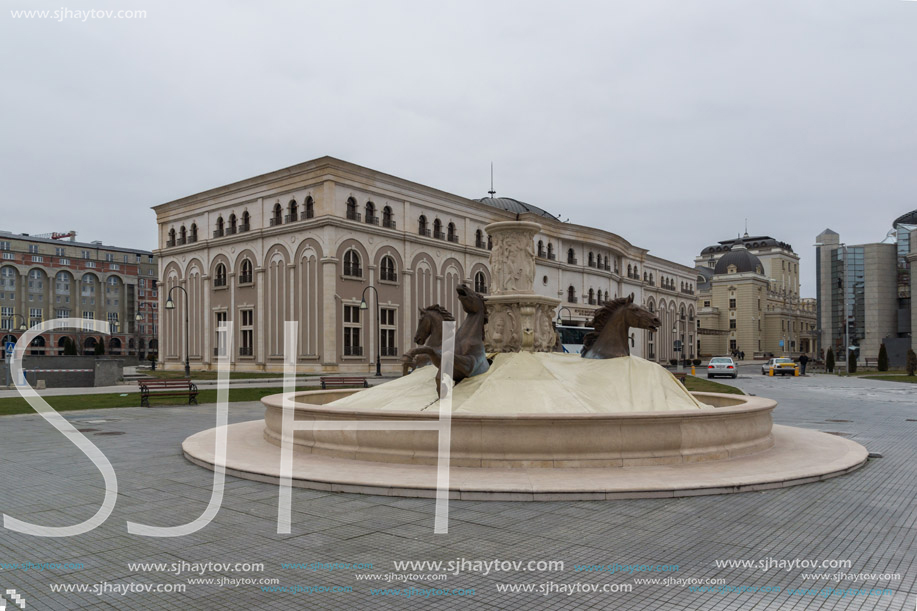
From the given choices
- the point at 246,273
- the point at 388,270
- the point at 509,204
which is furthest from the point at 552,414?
the point at 509,204

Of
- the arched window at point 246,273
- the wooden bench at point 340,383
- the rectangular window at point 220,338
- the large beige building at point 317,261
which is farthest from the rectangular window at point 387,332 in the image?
the wooden bench at point 340,383

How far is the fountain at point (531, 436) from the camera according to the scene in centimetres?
816

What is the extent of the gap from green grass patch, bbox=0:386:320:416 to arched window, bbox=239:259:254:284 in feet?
70.3

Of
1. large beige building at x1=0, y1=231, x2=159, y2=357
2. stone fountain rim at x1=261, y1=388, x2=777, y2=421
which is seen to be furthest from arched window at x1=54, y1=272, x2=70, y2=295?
stone fountain rim at x1=261, y1=388, x2=777, y2=421

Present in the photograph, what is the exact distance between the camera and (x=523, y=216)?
57.5 meters

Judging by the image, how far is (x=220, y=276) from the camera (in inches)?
1980

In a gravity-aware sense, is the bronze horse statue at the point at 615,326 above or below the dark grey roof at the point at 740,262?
below

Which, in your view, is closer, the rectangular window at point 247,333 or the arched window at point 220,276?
the rectangular window at point 247,333

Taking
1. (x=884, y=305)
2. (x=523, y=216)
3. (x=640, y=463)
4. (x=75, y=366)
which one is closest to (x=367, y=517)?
(x=640, y=463)

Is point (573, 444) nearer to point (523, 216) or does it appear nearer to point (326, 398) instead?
point (326, 398)

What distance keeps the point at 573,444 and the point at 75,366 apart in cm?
3102

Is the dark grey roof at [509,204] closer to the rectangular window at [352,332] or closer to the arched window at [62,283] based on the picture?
the rectangular window at [352,332]

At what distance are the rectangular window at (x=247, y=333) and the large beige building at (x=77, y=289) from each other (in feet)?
159

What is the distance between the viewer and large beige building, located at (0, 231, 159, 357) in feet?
303
